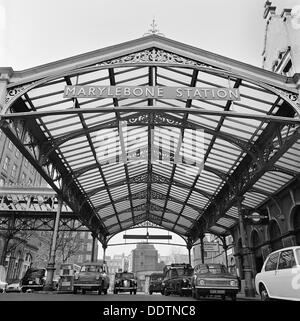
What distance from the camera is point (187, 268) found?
19.3 m

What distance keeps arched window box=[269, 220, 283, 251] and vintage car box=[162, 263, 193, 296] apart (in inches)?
226

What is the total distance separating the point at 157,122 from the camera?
13.8 m

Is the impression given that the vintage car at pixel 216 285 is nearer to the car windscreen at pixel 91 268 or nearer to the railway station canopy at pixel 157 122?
the railway station canopy at pixel 157 122

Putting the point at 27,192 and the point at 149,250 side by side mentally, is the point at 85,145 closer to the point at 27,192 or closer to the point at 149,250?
the point at 27,192

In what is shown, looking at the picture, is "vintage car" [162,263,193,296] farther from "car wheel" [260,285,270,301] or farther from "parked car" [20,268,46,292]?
"parked car" [20,268,46,292]

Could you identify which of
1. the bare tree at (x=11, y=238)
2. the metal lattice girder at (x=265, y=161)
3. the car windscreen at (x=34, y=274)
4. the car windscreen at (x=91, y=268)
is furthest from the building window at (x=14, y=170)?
the metal lattice girder at (x=265, y=161)

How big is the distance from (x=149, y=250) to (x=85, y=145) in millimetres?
69862

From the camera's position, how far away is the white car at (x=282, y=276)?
Result: 6.30 meters

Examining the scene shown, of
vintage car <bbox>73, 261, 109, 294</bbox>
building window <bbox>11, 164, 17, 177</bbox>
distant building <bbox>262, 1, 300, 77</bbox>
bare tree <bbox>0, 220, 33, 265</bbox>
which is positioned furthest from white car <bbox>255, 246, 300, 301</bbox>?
building window <bbox>11, 164, 17, 177</bbox>

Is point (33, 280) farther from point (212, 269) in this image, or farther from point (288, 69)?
point (288, 69)

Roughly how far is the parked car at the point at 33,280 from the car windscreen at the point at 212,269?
13.2 m

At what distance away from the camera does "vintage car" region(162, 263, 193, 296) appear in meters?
16.1

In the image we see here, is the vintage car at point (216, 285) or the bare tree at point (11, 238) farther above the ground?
the bare tree at point (11, 238)

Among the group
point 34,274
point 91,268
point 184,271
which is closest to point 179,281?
point 184,271
